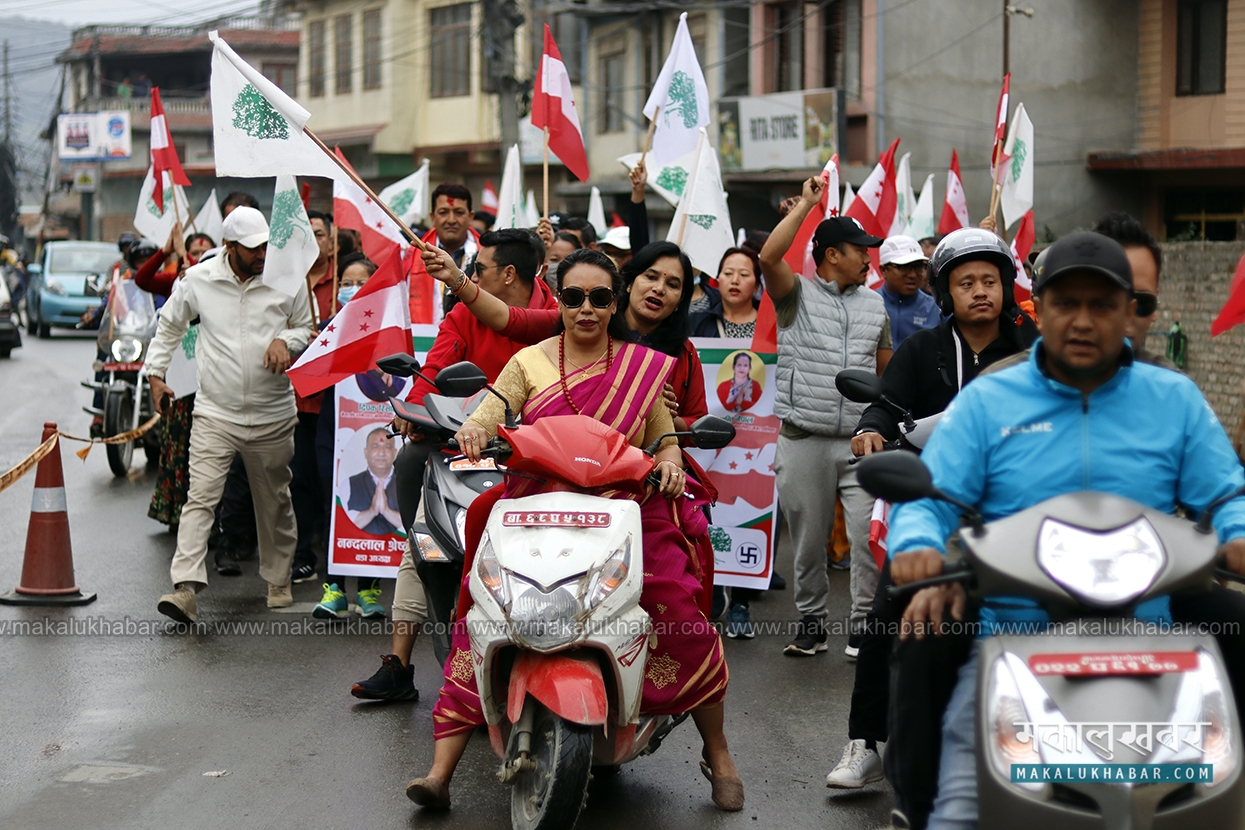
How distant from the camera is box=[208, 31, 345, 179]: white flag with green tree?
22.3 ft

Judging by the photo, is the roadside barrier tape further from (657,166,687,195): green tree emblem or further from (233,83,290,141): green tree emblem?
(657,166,687,195): green tree emblem

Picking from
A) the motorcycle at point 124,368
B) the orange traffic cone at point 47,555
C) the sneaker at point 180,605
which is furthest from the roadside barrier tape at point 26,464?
the motorcycle at point 124,368

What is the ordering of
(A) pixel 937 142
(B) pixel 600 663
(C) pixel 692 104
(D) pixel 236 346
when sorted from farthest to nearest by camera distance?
(A) pixel 937 142
(C) pixel 692 104
(D) pixel 236 346
(B) pixel 600 663

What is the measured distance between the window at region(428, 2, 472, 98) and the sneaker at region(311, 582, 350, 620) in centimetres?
3136

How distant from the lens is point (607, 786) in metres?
5.44

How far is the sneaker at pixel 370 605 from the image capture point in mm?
8141

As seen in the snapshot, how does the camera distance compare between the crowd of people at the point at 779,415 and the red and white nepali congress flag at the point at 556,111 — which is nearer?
the crowd of people at the point at 779,415

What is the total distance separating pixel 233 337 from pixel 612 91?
83.8ft

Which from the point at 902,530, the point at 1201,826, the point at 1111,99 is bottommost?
the point at 1201,826

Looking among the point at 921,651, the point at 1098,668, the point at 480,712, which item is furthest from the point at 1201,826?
the point at 480,712

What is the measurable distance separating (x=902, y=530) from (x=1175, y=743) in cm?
79

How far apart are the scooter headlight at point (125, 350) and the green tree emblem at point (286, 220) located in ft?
19.7

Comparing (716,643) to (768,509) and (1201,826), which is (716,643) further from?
(768,509)

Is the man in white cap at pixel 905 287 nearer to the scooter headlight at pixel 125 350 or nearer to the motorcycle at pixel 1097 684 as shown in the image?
the motorcycle at pixel 1097 684
